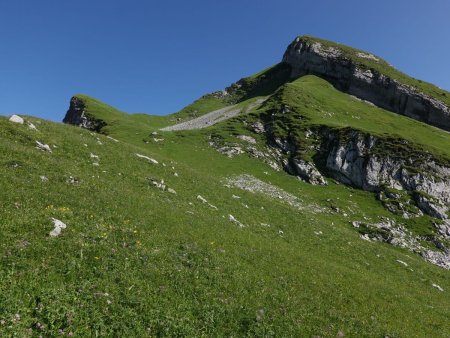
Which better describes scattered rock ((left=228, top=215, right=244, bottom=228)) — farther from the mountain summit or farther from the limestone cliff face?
the limestone cliff face

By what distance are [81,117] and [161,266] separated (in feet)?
322

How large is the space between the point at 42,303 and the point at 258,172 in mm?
57703

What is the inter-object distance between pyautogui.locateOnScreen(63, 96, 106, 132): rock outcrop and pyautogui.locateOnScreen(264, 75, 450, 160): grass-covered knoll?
143ft

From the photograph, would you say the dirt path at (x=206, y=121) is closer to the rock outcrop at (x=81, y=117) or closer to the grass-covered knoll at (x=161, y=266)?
the rock outcrop at (x=81, y=117)

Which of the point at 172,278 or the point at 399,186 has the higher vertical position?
the point at 399,186

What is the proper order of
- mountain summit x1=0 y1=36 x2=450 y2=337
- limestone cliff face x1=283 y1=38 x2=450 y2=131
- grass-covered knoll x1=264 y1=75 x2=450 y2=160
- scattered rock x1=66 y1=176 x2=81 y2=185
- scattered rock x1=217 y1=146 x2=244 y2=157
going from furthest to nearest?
limestone cliff face x1=283 y1=38 x2=450 y2=131 → grass-covered knoll x1=264 y1=75 x2=450 y2=160 → scattered rock x1=217 y1=146 x2=244 y2=157 → scattered rock x1=66 y1=176 x2=81 y2=185 → mountain summit x1=0 y1=36 x2=450 y2=337

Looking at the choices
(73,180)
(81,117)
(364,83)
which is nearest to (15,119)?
(73,180)

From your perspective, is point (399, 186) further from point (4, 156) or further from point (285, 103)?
point (4, 156)

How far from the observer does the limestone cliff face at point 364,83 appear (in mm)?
124125

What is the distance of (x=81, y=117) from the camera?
104 metres

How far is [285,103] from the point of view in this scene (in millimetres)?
92000

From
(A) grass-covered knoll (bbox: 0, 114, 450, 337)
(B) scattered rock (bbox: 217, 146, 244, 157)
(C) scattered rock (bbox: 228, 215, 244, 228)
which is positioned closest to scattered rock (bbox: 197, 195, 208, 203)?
(A) grass-covered knoll (bbox: 0, 114, 450, 337)

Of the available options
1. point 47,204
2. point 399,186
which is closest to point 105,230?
point 47,204

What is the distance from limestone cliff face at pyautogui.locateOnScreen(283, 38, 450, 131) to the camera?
12412 cm
